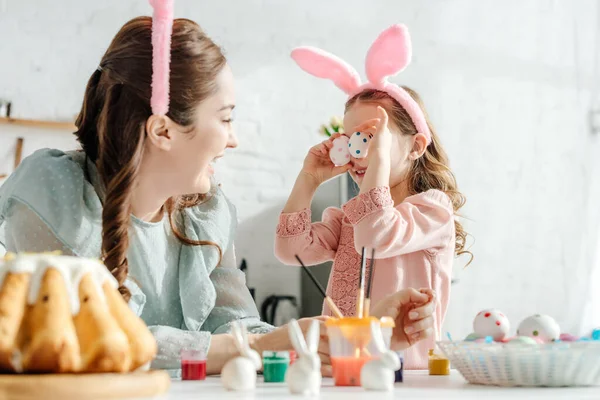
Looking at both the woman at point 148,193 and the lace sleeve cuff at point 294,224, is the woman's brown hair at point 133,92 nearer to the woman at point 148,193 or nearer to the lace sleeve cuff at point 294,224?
the woman at point 148,193

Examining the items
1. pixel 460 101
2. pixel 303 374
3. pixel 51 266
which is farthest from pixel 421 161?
pixel 460 101

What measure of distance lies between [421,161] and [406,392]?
3.26 feet

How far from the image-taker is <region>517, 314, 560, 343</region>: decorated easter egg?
2.85ft

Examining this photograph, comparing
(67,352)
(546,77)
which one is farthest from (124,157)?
(546,77)

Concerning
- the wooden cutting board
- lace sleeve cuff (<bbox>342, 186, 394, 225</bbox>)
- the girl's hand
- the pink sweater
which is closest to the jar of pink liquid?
the wooden cutting board

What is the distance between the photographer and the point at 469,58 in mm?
3979

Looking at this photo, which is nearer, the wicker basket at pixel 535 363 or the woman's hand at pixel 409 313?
the wicker basket at pixel 535 363

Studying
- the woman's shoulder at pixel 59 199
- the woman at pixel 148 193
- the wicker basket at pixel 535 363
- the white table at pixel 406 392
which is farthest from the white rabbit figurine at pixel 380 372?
the woman's shoulder at pixel 59 199

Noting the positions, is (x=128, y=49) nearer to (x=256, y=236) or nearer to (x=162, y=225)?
(x=162, y=225)

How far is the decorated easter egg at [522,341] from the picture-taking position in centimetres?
79

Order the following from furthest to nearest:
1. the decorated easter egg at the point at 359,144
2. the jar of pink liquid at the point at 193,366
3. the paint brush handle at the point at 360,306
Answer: the decorated easter egg at the point at 359,144 < the jar of pink liquid at the point at 193,366 < the paint brush handle at the point at 360,306

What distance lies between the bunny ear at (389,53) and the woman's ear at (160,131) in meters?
0.50

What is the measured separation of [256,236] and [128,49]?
228 centimetres

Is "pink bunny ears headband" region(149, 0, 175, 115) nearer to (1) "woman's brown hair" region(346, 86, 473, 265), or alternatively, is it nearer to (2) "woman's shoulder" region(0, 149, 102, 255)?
(2) "woman's shoulder" region(0, 149, 102, 255)
